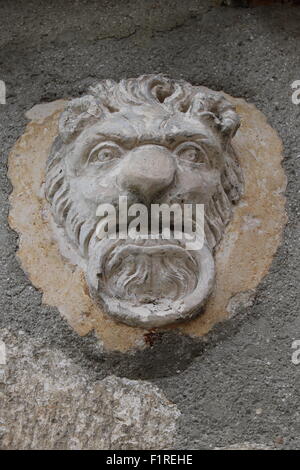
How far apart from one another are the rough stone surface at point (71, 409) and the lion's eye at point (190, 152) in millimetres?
516

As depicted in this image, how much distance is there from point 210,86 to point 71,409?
3.11 ft

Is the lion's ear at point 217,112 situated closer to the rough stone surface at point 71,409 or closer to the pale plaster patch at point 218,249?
the pale plaster patch at point 218,249

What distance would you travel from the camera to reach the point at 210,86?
2523mm

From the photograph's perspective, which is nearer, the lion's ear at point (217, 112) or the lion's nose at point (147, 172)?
the lion's nose at point (147, 172)

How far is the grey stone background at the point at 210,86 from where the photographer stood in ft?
6.86

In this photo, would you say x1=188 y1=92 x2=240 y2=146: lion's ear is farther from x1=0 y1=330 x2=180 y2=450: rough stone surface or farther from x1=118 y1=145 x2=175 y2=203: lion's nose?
x1=0 y1=330 x2=180 y2=450: rough stone surface

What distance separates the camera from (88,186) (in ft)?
7.16

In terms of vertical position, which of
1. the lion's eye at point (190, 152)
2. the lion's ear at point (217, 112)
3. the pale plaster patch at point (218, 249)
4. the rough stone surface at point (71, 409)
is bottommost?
the rough stone surface at point (71, 409)

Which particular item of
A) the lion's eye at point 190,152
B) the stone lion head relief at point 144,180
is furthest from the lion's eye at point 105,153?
the lion's eye at point 190,152

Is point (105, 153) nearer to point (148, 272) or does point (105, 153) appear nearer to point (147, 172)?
point (147, 172)

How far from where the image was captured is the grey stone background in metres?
2.09

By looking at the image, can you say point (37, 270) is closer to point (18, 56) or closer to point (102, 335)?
point (102, 335)

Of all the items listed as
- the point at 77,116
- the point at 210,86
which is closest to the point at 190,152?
the point at 77,116

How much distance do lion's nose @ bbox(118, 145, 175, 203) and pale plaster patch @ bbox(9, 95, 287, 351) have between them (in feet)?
0.83
